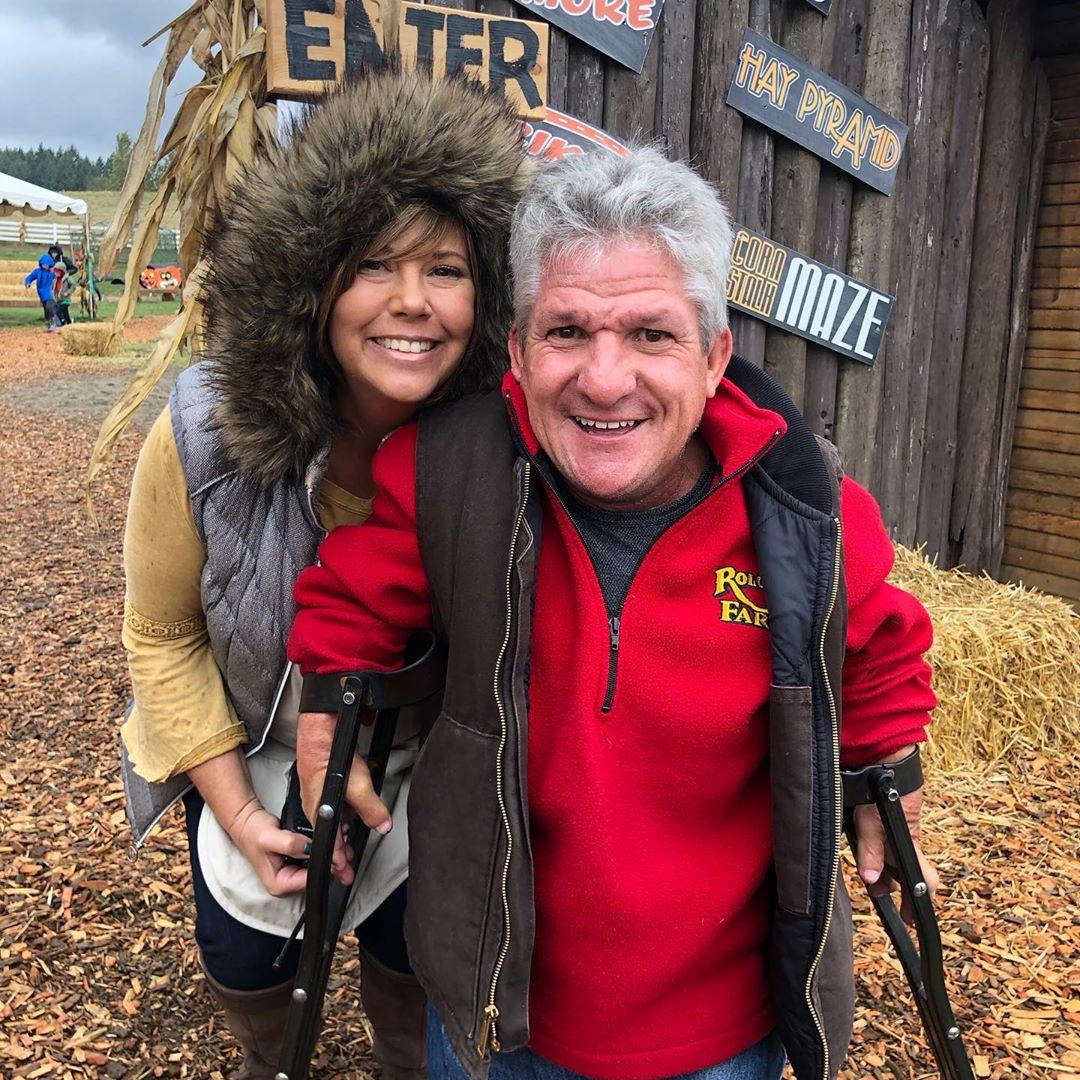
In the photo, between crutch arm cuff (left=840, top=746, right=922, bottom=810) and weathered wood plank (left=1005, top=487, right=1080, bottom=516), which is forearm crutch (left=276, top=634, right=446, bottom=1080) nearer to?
crutch arm cuff (left=840, top=746, right=922, bottom=810)

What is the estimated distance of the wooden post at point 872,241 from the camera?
4.46 meters

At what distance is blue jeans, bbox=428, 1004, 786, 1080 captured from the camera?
176 cm

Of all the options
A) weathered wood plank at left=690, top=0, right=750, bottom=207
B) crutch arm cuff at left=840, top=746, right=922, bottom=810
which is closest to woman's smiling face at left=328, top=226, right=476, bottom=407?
crutch arm cuff at left=840, top=746, right=922, bottom=810

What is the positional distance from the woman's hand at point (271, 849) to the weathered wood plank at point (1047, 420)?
15.9 ft

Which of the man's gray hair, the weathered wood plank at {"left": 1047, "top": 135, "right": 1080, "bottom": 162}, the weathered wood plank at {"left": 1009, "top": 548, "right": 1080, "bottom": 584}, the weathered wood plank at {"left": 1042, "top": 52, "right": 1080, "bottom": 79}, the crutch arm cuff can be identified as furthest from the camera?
the weathered wood plank at {"left": 1009, "top": 548, "right": 1080, "bottom": 584}

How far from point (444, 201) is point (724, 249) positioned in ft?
1.72

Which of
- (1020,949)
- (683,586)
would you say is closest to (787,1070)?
(1020,949)

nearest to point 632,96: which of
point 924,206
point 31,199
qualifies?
point 924,206

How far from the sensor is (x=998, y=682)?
4.31 m

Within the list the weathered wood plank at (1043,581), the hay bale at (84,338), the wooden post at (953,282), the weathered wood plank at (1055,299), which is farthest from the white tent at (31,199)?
→ the weathered wood plank at (1043,581)

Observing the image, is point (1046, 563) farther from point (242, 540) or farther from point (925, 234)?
point (242, 540)

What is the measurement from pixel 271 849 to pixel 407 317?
104 cm

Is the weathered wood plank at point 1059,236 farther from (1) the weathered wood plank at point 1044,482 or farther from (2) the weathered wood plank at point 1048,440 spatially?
(1) the weathered wood plank at point 1044,482

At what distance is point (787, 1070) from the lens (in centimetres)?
274
